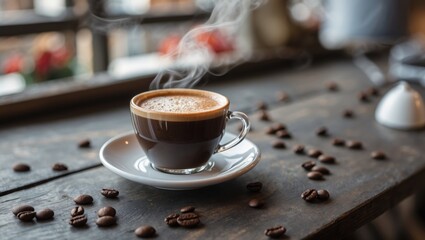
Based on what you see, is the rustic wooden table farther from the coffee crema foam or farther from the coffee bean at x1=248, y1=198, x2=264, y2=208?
the coffee crema foam

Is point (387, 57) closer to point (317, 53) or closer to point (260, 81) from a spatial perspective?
point (317, 53)

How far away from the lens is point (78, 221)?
2.53ft

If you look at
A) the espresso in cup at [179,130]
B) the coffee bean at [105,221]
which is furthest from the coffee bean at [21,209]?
the espresso in cup at [179,130]

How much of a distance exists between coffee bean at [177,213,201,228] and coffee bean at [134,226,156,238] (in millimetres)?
47

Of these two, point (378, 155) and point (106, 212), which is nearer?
point (106, 212)

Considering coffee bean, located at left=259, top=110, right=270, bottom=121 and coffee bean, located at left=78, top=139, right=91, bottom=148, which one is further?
coffee bean, located at left=259, top=110, right=270, bottom=121

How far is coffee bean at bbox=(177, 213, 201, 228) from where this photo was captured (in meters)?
0.78

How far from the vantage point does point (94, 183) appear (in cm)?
94

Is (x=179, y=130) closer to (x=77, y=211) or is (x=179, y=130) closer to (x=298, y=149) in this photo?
(x=77, y=211)

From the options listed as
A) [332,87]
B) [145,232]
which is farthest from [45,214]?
[332,87]

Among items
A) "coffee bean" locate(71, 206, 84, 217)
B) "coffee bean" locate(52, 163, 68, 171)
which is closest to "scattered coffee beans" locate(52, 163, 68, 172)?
"coffee bean" locate(52, 163, 68, 171)

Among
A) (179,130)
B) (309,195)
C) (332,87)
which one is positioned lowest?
(332,87)

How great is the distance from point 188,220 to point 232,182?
0.19 m

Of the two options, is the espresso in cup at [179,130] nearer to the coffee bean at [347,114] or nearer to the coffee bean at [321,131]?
the coffee bean at [321,131]
